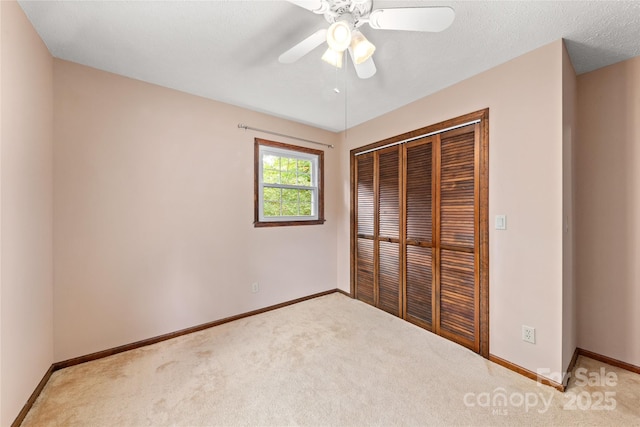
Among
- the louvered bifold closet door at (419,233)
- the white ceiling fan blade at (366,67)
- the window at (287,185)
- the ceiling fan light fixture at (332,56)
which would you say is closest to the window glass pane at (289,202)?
the window at (287,185)

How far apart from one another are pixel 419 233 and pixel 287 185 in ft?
5.68

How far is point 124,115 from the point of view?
86.6 inches

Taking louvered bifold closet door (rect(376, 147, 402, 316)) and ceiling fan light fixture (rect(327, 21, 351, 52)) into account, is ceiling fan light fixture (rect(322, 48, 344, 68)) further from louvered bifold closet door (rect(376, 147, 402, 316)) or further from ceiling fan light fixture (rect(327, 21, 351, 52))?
louvered bifold closet door (rect(376, 147, 402, 316))

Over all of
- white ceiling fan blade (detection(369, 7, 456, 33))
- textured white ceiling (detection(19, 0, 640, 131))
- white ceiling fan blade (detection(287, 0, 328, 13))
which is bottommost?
white ceiling fan blade (detection(369, 7, 456, 33))

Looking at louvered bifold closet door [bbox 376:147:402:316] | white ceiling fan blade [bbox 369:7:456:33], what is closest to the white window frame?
louvered bifold closet door [bbox 376:147:402:316]

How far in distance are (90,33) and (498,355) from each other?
384 centimetres

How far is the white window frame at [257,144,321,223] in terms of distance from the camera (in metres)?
3.05

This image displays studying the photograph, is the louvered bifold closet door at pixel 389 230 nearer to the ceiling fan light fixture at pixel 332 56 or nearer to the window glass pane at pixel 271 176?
the window glass pane at pixel 271 176

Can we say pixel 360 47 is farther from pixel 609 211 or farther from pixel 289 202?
pixel 609 211

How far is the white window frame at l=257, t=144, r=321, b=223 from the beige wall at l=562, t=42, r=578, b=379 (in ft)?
8.24

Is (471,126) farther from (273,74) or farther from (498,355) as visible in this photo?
(498,355)

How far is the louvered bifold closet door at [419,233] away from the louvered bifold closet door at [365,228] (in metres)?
0.54

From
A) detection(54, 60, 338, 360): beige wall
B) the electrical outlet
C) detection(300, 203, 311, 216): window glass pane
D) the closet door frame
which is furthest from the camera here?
detection(300, 203, 311, 216): window glass pane

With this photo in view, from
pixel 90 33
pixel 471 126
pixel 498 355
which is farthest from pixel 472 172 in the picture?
pixel 90 33
